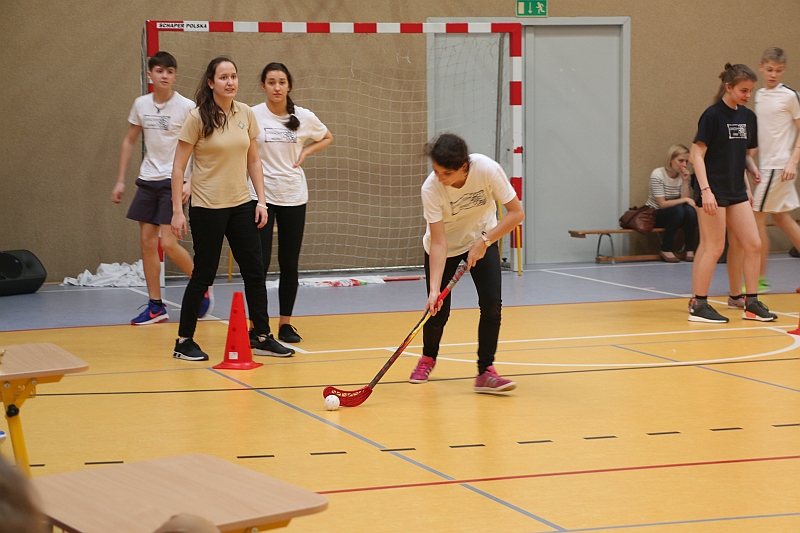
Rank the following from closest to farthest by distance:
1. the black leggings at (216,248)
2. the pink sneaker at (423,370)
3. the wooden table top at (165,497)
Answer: the wooden table top at (165,497) → the pink sneaker at (423,370) → the black leggings at (216,248)

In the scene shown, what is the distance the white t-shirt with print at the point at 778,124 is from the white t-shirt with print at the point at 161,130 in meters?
4.10

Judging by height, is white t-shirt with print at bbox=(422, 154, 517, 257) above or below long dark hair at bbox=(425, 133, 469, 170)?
below

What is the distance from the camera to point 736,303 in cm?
725

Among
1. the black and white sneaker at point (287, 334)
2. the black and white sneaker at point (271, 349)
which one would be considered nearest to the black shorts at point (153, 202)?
the black and white sneaker at point (287, 334)

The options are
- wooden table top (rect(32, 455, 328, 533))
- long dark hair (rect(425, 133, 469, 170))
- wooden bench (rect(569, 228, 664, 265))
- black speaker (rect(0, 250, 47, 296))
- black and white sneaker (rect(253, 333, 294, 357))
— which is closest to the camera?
wooden table top (rect(32, 455, 328, 533))

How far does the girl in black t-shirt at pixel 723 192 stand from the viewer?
6.65 m

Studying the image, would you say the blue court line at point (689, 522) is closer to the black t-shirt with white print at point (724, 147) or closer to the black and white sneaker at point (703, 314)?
the black and white sneaker at point (703, 314)

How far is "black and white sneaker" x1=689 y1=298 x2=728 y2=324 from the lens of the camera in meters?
6.68

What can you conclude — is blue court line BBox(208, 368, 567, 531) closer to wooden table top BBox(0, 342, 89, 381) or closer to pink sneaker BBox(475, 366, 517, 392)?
pink sneaker BBox(475, 366, 517, 392)

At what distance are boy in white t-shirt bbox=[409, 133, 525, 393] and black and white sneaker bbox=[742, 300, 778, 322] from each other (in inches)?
107

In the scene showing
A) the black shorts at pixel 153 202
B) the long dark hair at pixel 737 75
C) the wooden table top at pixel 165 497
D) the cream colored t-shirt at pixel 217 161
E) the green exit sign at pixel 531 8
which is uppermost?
the green exit sign at pixel 531 8

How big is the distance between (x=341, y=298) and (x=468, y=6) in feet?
13.1

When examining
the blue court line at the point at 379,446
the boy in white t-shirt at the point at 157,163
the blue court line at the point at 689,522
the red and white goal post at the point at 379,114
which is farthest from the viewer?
the red and white goal post at the point at 379,114

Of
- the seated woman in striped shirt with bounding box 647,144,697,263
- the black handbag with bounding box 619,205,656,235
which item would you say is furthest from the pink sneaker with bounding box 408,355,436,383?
the seated woman in striped shirt with bounding box 647,144,697,263
